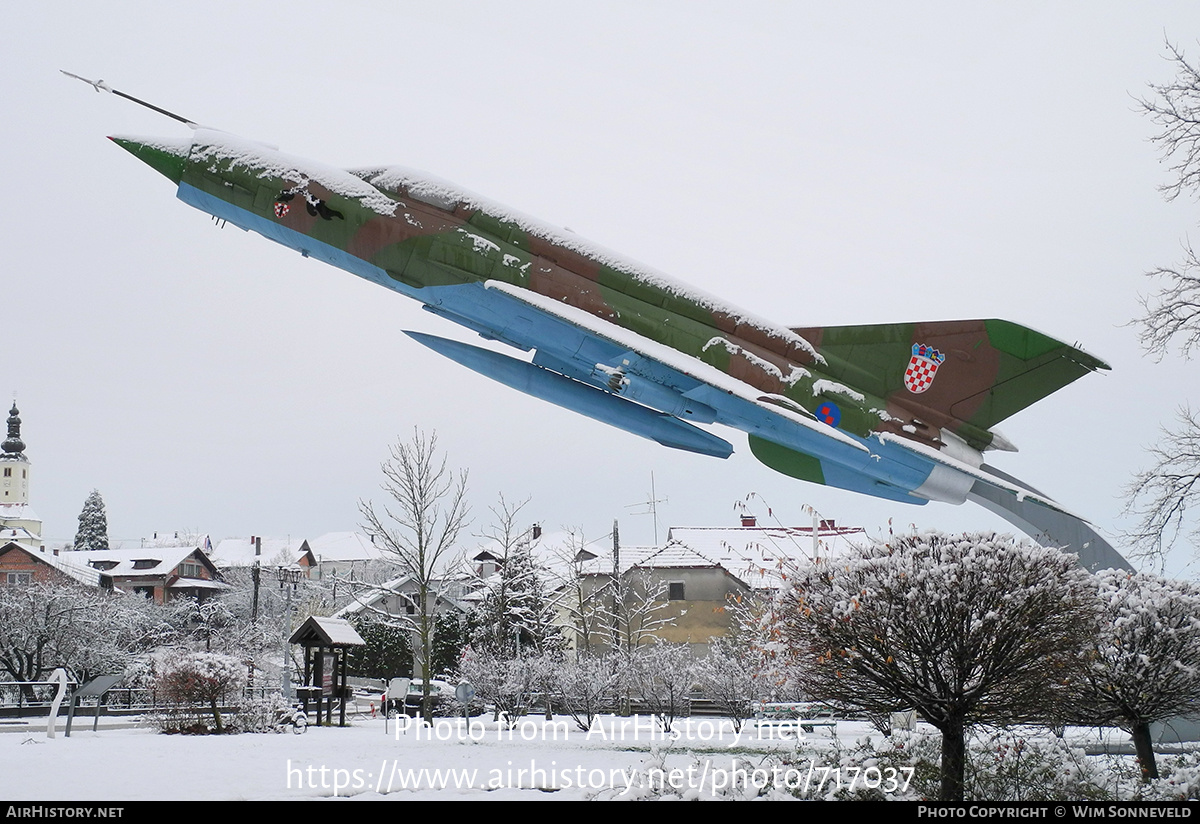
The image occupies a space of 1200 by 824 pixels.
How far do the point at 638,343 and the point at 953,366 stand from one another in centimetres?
392

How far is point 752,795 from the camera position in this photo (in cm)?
837

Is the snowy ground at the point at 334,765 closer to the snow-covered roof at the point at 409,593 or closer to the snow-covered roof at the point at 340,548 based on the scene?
the snow-covered roof at the point at 409,593

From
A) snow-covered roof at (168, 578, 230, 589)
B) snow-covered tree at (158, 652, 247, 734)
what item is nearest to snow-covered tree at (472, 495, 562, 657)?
snow-covered tree at (158, 652, 247, 734)

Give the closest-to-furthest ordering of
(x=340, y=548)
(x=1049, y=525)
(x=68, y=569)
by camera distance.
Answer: (x=1049, y=525)
(x=68, y=569)
(x=340, y=548)

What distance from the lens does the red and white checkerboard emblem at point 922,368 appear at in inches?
413

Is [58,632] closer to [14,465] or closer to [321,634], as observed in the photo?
[14,465]

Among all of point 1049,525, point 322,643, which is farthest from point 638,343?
point 322,643

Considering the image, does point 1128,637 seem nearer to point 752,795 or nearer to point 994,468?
point 994,468

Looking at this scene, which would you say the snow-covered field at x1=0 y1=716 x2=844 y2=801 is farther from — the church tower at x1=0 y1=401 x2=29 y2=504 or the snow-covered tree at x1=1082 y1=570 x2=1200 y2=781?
the church tower at x1=0 y1=401 x2=29 y2=504

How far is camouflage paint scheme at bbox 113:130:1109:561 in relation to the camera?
30.9 ft

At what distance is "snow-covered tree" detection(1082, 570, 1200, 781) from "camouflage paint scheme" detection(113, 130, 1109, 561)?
174 cm

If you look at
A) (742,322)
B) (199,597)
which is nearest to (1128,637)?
(742,322)

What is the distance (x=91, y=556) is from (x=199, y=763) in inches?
1666

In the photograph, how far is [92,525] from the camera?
5053 cm
